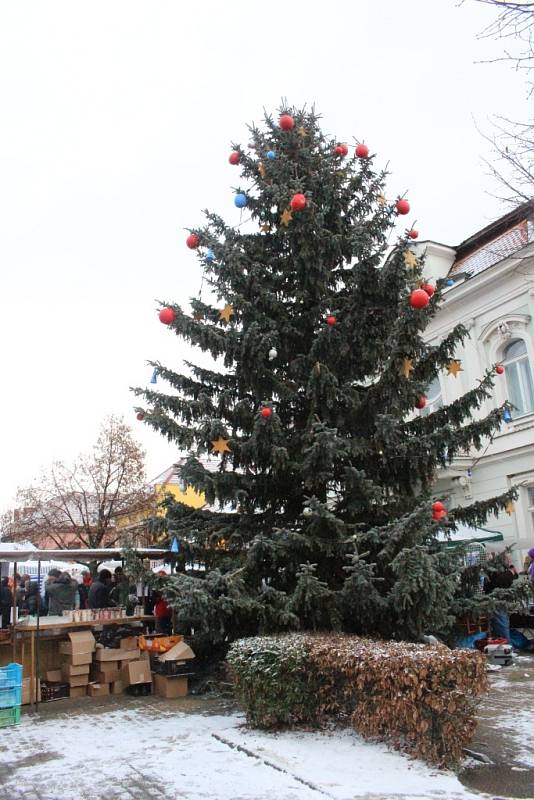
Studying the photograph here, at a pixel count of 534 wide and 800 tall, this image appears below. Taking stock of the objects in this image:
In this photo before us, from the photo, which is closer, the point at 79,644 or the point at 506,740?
the point at 506,740

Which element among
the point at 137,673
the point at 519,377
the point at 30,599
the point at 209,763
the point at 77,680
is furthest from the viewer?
the point at 519,377

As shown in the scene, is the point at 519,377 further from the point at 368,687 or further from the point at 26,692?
the point at 26,692

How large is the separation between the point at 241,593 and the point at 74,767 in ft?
10.0

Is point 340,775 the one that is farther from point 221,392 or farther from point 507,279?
point 507,279

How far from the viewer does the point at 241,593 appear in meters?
8.76

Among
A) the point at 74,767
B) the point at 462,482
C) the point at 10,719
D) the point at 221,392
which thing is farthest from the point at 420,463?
the point at 462,482

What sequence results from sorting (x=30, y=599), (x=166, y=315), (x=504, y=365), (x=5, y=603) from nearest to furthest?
(x=166, y=315), (x=5, y=603), (x=30, y=599), (x=504, y=365)

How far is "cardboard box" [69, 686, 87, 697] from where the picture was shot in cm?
1016

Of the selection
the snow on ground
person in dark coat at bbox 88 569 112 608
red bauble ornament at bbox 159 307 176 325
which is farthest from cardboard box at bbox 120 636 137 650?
red bauble ornament at bbox 159 307 176 325

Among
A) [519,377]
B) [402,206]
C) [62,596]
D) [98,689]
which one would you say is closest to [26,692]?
[98,689]

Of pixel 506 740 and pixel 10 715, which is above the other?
pixel 10 715

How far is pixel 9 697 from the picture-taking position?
8391 millimetres

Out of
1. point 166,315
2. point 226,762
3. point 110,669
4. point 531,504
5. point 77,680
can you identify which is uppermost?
point 166,315

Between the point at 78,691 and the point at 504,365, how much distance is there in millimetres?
14843
